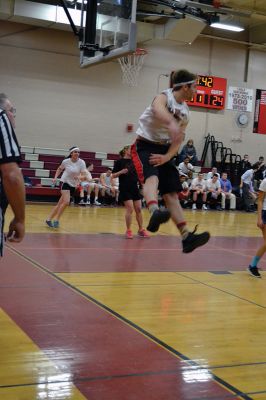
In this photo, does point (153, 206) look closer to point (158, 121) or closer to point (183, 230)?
point (183, 230)

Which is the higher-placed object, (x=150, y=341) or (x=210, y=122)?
(x=210, y=122)

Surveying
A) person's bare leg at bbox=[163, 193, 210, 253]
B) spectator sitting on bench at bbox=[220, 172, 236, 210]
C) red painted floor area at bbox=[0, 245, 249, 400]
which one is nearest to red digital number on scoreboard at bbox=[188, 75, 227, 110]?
spectator sitting on bench at bbox=[220, 172, 236, 210]

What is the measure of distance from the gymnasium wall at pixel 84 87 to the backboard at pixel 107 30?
8450mm

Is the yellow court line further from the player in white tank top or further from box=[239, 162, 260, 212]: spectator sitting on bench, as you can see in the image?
box=[239, 162, 260, 212]: spectator sitting on bench

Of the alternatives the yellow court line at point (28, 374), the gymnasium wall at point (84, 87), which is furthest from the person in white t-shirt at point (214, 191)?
the yellow court line at point (28, 374)

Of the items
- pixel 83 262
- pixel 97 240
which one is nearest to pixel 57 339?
pixel 83 262

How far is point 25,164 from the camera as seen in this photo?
19.5m

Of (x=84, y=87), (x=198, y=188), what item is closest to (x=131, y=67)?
(x=84, y=87)

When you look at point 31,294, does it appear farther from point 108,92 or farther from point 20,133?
point 108,92

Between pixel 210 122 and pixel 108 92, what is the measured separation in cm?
468

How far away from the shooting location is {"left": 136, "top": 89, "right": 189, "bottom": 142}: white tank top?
525cm

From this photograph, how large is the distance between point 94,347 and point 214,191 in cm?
1621

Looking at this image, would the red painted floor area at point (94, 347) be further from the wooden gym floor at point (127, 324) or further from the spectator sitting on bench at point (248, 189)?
the spectator sitting on bench at point (248, 189)

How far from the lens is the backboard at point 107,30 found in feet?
33.9
